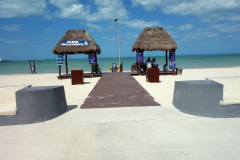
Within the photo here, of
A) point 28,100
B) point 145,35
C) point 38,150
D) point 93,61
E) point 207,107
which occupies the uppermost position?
point 145,35

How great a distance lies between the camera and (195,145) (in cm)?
305

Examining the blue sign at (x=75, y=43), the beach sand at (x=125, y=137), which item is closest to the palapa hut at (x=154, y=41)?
the blue sign at (x=75, y=43)

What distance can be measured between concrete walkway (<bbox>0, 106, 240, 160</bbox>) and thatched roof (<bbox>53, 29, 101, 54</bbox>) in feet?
36.2

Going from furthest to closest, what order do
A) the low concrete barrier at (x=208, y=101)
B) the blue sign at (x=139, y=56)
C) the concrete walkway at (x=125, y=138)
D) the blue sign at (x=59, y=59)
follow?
1. the blue sign at (x=139, y=56)
2. the blue sign at (x=59, y=59)
3. the low concrete barrier at (x=208, y=101)
4. the concrete walkway at (x=125, y=138)

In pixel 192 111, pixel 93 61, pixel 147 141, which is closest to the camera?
pixel 147 141

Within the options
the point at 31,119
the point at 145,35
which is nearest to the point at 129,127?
the point at 31,119

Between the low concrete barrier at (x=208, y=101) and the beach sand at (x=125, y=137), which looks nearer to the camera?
the beach sand at (x=125, y=137)

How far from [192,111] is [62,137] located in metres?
3.09

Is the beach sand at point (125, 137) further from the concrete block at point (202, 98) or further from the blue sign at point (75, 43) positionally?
the blue sign at point (75, 43)

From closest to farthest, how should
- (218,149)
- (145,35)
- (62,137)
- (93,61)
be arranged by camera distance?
(218,149) < (62,137) < (93,61) < (145,35)

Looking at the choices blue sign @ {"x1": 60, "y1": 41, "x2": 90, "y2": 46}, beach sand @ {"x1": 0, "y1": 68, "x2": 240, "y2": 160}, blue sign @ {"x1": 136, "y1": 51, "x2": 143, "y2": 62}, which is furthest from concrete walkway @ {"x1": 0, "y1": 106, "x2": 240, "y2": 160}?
blue sign @ {"x1": 136, "y1": 51, "x2": 143, "y2": 62}

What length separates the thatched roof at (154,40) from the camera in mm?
16172

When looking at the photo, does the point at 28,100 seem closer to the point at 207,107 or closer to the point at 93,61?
the point at 207,107

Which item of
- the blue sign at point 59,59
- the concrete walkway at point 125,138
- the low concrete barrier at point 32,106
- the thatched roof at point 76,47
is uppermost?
the thatched roof at point 76,47
